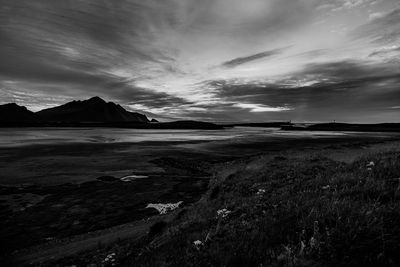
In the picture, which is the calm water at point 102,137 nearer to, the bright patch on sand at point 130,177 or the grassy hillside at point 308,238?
the bright patch on sand at point 130,177

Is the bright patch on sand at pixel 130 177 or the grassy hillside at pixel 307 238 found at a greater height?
the grassy hillside at pixel 307 238

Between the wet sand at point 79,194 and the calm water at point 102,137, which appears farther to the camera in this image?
the calm water at point 102,137

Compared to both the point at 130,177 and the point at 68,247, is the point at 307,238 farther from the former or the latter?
the point at 130,177

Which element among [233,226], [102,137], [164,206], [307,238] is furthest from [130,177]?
[102,137]

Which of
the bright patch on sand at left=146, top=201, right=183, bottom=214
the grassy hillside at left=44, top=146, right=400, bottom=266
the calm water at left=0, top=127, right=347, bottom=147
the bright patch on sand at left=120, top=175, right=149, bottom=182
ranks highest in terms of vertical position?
the grassy hillside at left=44, top=146, right=400, bottom=266

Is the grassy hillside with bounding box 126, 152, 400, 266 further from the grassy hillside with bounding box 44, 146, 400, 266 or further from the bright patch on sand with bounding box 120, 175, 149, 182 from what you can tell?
the bright patch on sand with bounding box 120, 175, 149, 182

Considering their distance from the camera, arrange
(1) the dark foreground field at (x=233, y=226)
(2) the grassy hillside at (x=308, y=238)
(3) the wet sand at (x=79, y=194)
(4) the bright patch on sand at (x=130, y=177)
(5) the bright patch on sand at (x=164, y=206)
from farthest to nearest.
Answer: (4) the bright patch on sand at (x=130, y=177) → (5) the bright patch on sand at (x=164, y=206) → (3) the wet sand at (x=79, y=194) → (1) the dark foreground field at (x=233, y=226) → (2) the grassy hillside at (x=308, y=238)

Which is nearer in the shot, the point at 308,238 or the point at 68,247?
the point at 308,238

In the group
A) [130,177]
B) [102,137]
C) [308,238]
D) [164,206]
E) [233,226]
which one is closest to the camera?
[308,238]

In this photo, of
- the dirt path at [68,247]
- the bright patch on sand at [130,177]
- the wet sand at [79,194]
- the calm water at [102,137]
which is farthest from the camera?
the calm water at [102,137]

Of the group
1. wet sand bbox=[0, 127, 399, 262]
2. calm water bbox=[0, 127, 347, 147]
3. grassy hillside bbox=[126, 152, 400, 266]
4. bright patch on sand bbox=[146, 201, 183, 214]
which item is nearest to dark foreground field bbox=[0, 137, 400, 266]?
grassy hillside bbox=[126, 152, 400, 266]

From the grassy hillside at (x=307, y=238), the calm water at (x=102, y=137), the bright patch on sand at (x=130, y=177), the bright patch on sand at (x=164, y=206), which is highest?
the grassy hillside at (x=307, y=238)

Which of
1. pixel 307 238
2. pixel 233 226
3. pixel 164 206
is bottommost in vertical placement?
pixel 164 206

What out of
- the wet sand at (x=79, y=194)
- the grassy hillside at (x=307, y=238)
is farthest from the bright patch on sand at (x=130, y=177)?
the grassy hillside at (x=307, y=238)
